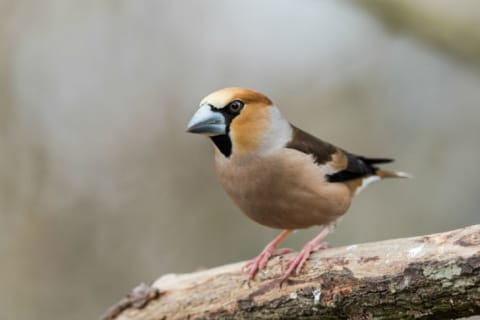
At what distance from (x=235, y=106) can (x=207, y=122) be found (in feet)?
0.70

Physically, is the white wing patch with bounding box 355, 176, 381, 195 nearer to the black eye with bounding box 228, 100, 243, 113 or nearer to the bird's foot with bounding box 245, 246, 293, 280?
the bird's foot with bounding box 245, 246, 293, 280

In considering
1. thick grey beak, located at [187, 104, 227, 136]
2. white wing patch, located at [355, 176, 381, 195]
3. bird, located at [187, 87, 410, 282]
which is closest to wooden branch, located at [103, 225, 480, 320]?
bird, located at [187, 87, 410, 282]

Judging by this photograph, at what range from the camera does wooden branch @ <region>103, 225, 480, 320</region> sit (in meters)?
2.60

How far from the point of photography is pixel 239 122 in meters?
3.56

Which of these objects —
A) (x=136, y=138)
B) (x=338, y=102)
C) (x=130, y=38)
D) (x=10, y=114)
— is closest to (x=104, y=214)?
(x=136, y=138)

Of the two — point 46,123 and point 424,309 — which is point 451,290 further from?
point 46,123

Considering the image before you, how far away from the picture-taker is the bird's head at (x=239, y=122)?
11.3 feet

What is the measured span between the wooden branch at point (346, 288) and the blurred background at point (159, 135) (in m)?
1.89

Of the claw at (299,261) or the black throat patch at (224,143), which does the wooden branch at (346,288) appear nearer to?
the claw at (299,261)

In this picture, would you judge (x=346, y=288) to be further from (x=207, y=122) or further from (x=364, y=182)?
(x=364, y=182)

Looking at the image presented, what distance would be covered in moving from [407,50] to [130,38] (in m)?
2.35

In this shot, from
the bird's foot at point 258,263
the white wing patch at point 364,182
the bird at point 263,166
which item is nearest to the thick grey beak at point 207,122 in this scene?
the bird at point 263,166

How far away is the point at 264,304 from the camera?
127 inches

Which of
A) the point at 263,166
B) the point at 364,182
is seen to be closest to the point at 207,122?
the point at 263,166
